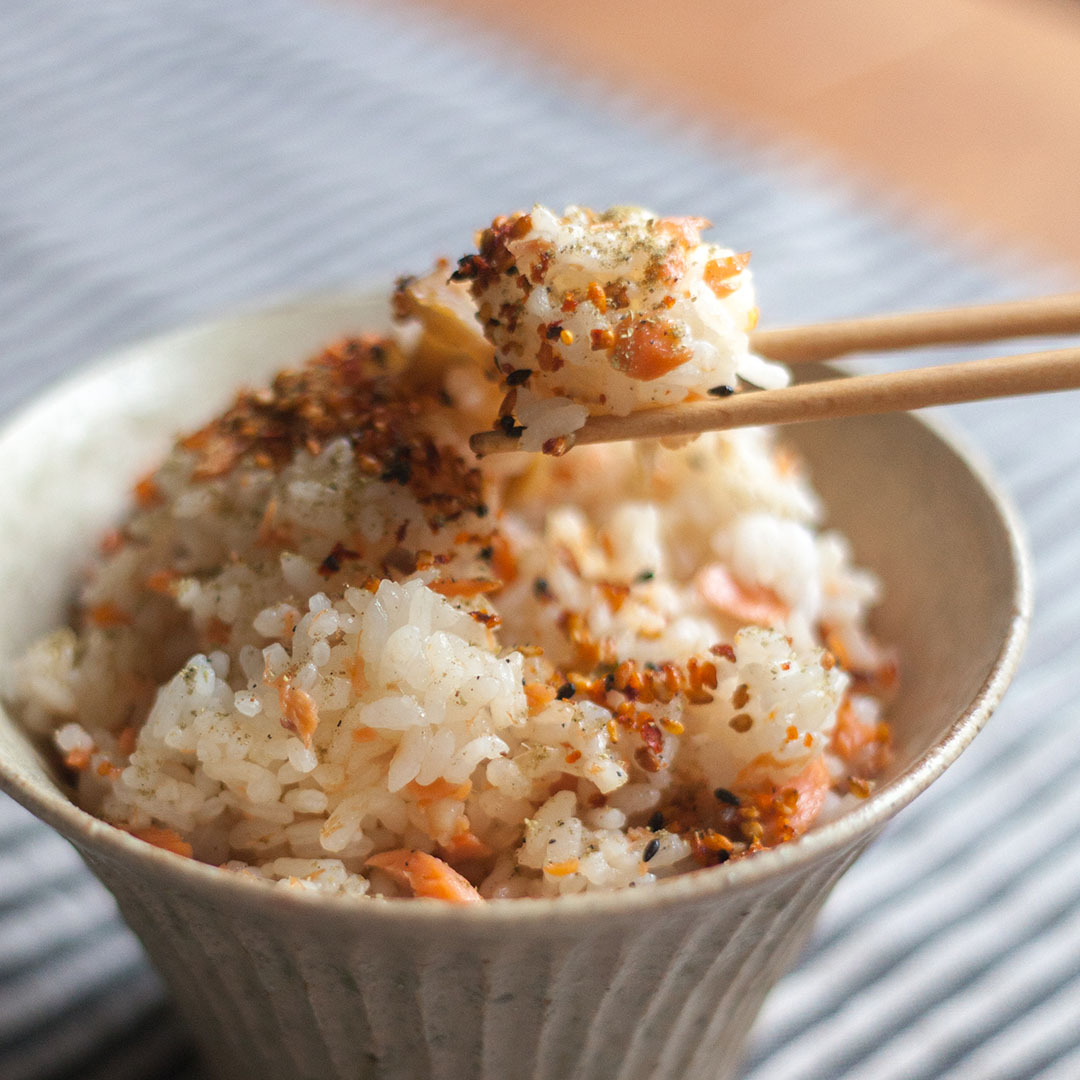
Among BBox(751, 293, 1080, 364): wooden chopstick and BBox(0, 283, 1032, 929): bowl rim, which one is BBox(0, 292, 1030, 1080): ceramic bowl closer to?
BBox(0, 283, 1032, 929): bowl rim

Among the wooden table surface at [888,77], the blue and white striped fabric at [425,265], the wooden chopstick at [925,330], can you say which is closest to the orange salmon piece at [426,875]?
the blue and white striped fabric at [425,265]

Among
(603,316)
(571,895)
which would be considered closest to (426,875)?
(571,895)

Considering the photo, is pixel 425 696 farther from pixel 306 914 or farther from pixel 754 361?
pixel 754 361

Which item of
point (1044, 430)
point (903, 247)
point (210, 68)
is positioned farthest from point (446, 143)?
point (1044, 430)

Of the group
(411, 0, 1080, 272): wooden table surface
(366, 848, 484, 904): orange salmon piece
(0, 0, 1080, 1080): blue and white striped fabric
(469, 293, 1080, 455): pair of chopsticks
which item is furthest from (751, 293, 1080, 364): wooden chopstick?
(411, 0, 1080, 272): wooden table surface

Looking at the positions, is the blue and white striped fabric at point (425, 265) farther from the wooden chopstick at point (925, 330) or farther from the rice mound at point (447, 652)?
the wooden chopstick at point (925, 330)

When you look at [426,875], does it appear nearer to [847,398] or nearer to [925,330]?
[847,398]

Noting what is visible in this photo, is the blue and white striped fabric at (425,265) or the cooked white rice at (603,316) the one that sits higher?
the cooked white rice at (603,316)
